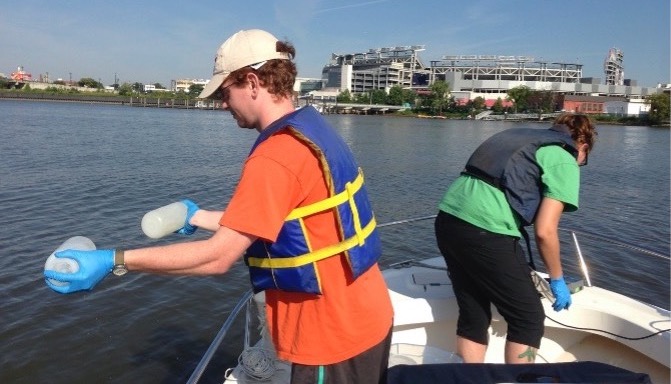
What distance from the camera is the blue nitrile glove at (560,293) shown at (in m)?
3.41

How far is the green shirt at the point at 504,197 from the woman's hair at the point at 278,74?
1.51 m

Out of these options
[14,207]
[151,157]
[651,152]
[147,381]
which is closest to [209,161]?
[151,157]

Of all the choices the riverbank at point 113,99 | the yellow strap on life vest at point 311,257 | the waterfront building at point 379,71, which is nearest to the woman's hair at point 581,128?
the yellow strap on life vest at point 311,257

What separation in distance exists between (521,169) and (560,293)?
105 cm

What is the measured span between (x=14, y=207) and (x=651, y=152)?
43438 millimetres

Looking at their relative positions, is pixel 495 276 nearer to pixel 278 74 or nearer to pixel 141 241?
pixel 278 74

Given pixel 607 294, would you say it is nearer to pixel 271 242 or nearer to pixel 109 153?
Result: pixel 271 242

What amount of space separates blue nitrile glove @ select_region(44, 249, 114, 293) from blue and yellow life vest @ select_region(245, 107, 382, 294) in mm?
535

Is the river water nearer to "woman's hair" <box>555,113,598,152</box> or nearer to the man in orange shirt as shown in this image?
the man in orange shirt

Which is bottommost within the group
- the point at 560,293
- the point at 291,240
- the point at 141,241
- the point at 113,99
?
the point at 141,241

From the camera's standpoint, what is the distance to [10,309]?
24.6 feet

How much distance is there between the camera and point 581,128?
11.1 ft

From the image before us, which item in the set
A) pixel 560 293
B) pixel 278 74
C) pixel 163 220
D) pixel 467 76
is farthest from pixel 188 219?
pixel 467 76

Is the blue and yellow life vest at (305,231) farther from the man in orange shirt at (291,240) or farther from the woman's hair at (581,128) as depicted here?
the woman's hair at (581,128)
